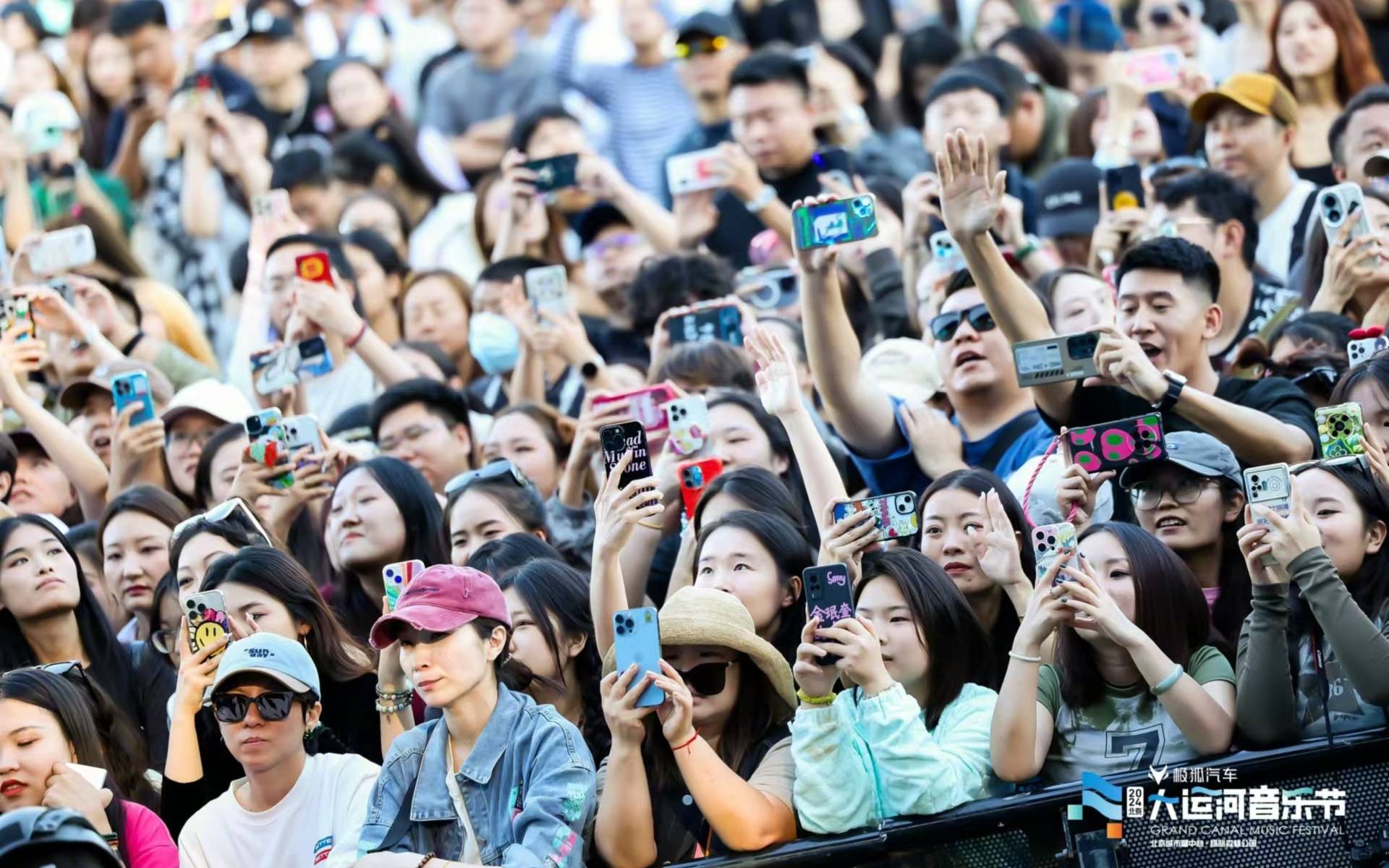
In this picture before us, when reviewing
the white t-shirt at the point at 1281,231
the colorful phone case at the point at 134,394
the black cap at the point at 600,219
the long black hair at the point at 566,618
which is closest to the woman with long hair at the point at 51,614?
the colorful phone case at the point at 134,394

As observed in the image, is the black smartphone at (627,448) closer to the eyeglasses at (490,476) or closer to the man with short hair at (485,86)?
the eyeglasses at (490,476)

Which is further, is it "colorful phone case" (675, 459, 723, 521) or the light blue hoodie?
"colorful phone case" (675, 459, 723, 521)

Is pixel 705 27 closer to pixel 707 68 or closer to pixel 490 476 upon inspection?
pixel 707 68

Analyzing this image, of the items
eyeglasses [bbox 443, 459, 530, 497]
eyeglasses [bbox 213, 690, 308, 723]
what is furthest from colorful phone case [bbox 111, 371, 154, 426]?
eyeglasses [bbox 213, 690, 308, 723]

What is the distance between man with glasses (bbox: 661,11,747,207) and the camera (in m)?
10.8

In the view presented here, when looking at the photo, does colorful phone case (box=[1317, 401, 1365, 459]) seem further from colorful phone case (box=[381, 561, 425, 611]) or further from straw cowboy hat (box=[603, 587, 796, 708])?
colorful phone case (box=[381, 561, 425, 611])

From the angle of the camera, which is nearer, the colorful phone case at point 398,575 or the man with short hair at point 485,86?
the colorful phone case at point 398,575

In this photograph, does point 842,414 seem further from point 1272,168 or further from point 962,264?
point 1272,168

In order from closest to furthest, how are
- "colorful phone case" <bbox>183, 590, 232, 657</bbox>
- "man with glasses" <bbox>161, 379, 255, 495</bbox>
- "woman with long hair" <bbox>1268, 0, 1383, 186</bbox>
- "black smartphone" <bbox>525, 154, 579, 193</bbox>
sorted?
"colorful phone case" <bbox>183, 590, 232, 657</bbox> → "man with glasses" <bbox>161, 379, 255, 495</bbox> → "woman with long hair" <bbox>1268, 0, 1383, 186</bbox> → "black smartphone" <bbox>525, 154, 579, 193</bbox>

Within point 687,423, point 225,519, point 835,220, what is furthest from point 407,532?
point 835,220

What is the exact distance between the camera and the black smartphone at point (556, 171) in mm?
9633

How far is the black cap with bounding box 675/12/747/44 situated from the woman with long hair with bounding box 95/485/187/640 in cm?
430

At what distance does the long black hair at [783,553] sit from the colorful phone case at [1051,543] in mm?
1013

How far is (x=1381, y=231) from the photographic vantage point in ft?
24.0
